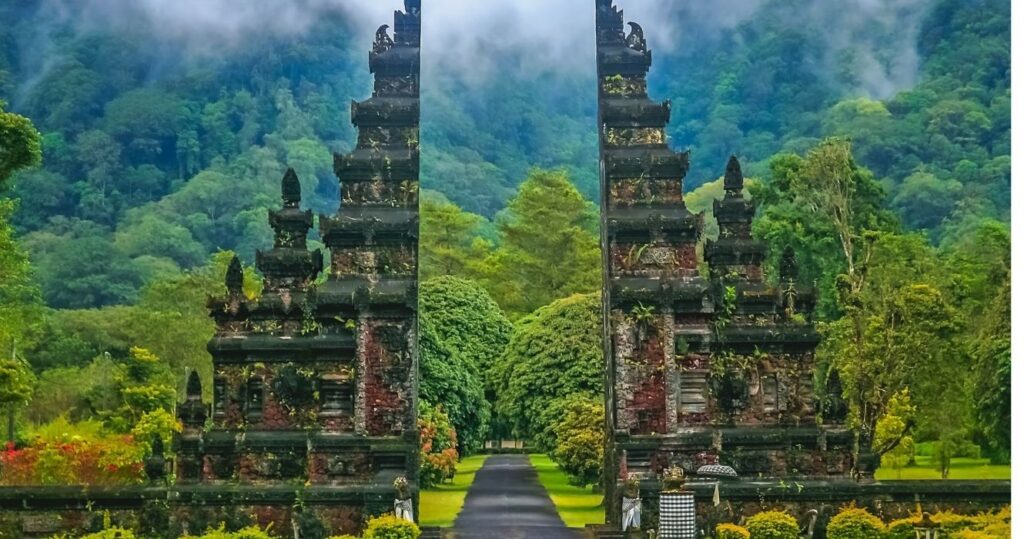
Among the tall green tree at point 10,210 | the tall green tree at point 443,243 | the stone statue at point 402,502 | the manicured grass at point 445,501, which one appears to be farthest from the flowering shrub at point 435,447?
the tall green tree at point 443,243

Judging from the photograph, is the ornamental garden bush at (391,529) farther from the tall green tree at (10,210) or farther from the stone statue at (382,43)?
the stone statue at (382,43)

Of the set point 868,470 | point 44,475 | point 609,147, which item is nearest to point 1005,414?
point 868,470

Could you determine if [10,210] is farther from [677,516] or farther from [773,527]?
[773,527]

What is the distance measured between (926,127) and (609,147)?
211 ft

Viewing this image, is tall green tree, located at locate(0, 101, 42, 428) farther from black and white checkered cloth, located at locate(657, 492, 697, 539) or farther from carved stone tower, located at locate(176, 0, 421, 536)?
black and white checkered cloth, located at locate(657, 492, 697, 539)

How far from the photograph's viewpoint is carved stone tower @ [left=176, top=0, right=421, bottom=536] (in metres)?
29.2

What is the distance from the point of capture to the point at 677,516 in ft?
81.8

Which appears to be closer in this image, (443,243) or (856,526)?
(856,526)

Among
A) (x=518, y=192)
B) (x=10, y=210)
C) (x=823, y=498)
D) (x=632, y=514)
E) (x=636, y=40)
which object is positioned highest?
(x=518, y=192)

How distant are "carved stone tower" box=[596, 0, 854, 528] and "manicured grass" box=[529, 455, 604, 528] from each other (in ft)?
12.0

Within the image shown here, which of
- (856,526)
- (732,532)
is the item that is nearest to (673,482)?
(732,532)

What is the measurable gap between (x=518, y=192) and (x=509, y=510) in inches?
2655

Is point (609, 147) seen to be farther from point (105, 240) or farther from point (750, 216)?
point (105, 240)

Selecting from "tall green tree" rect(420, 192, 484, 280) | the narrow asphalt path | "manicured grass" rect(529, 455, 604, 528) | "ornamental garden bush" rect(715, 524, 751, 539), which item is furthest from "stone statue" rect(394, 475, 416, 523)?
"tall green tree" rect(420, 192, 484, 280)
